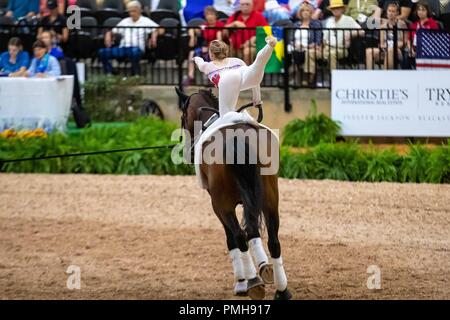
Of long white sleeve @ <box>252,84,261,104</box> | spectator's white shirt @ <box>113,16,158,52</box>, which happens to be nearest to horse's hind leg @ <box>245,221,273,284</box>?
long white sleeve @ <box>252,84,261,104</box>

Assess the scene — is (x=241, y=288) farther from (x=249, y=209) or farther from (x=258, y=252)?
(x=249, y=209)

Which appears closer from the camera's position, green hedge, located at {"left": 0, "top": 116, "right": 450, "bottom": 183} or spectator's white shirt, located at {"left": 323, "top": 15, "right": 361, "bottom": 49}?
green hedge, located at {"left": 0, "top": 116, "right": 450, "bottom": 183}

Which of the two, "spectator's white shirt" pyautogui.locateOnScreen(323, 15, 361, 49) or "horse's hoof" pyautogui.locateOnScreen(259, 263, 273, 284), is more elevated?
Result: "spectator's white shirt" pyautogui.locateOnScreen(323, 15, 361, 49)

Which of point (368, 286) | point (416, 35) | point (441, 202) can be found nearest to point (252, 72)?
point (368, 286)

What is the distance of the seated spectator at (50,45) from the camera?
56.2ft

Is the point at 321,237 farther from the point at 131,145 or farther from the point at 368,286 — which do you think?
the point at 131,145

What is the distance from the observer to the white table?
1620 cm

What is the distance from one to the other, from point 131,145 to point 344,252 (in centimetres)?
546

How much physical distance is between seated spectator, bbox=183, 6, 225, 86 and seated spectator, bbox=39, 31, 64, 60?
201 centimetres

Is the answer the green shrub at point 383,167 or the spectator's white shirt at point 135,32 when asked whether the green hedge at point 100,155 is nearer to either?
the spectator's white shirt at point 135,32

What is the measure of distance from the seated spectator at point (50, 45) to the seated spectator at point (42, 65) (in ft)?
0.88

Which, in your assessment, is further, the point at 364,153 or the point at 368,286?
the point at 364,153

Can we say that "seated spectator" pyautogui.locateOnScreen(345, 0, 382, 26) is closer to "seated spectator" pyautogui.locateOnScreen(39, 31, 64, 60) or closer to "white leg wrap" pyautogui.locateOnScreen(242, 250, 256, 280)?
"seated spectator" pyautogui.locateOnScreen(39, 31, 64, 60)

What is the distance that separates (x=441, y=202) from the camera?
43.7 ft
